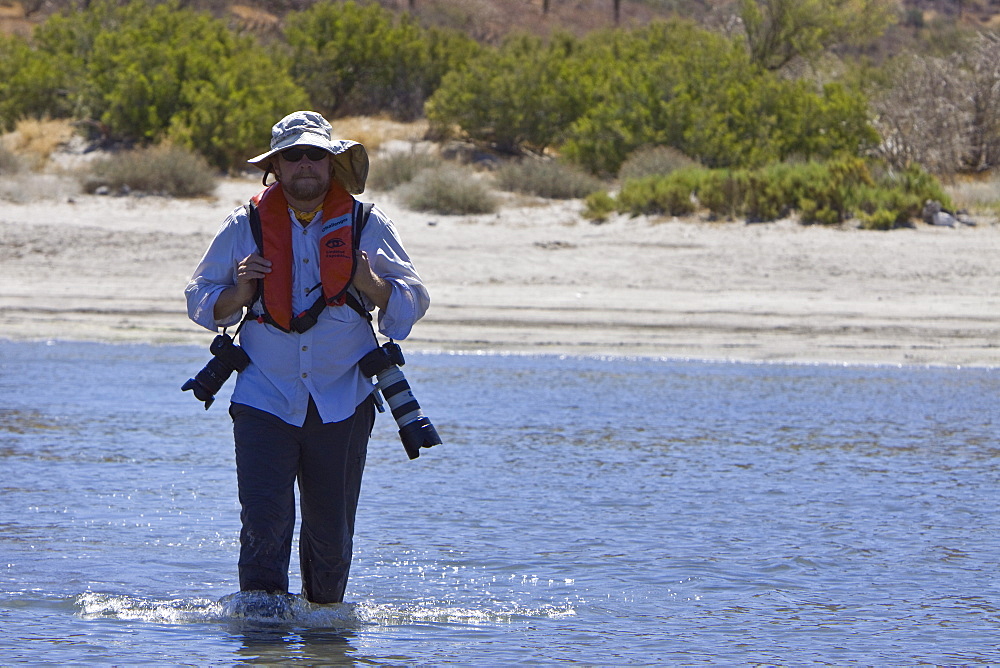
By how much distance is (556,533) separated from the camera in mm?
6316

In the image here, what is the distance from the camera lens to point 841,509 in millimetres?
6840

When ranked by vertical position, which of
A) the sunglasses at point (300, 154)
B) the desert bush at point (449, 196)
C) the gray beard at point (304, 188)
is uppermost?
the sunglasses at point (300, 154)

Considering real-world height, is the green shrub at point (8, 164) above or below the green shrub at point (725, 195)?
above

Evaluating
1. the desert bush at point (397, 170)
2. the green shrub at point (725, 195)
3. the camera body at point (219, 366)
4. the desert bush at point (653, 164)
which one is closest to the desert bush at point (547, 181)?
the desert bush at point (653, 164)

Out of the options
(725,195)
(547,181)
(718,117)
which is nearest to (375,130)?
(547,181)

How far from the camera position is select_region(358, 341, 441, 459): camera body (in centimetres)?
422

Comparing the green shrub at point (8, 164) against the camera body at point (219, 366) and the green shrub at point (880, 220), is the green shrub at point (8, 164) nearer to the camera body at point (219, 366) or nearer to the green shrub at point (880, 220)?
the green shrub at point (880, 220)

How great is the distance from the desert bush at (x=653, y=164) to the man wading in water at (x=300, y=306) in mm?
16603

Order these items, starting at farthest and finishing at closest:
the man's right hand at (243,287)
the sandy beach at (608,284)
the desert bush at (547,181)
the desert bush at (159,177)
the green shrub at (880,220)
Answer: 1. the desert bush at (547,181)
2. the desert bush at (159,177)
3. the green shrub at (880,220)
4. the sandy beach at (608,284)
5. the man's right hand at (243,287)

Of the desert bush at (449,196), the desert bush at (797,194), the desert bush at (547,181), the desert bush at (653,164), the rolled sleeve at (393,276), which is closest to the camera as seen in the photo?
the rolled sleeve at (393,276)

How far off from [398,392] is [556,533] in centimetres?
224

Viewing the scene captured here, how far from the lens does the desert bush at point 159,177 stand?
20.1m

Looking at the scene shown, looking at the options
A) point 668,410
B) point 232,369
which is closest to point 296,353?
point 232,369

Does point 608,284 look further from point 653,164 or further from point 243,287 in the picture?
point 243,287
